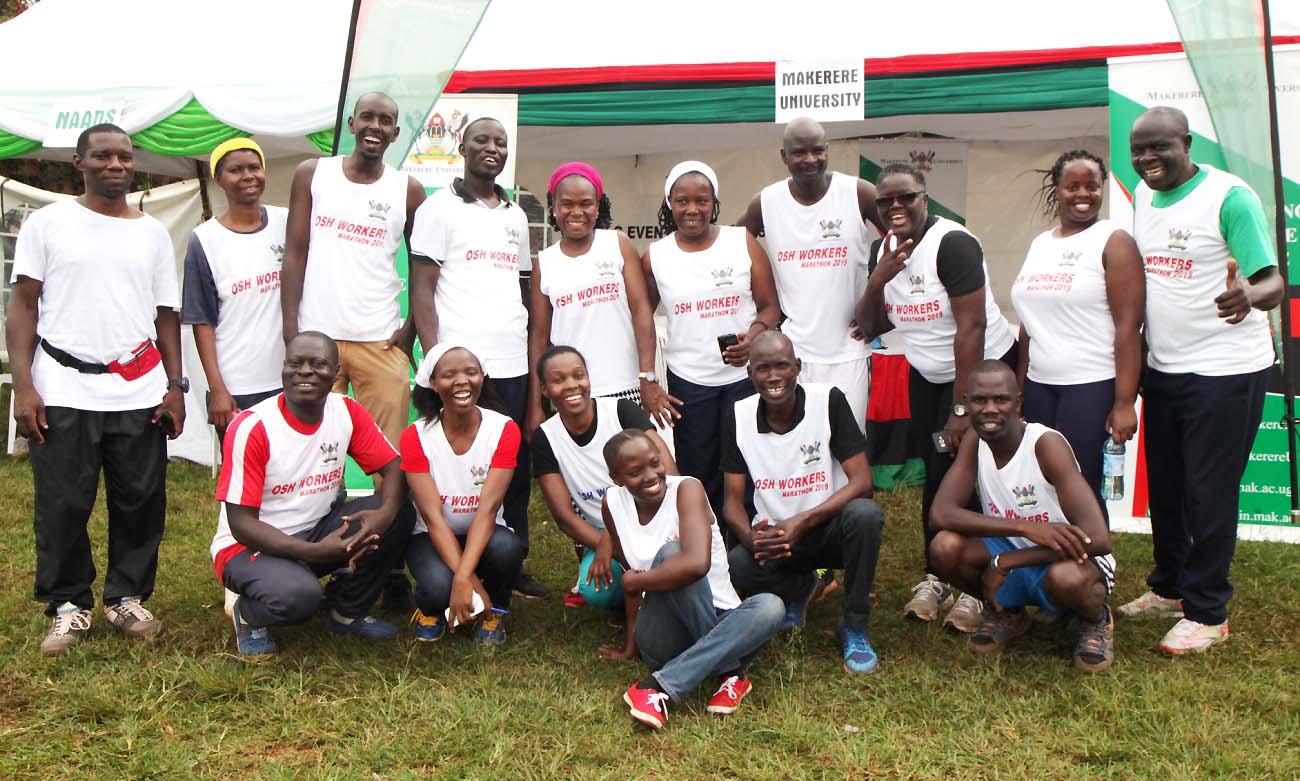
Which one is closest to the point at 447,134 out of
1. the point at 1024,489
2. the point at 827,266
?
the point at 827,266

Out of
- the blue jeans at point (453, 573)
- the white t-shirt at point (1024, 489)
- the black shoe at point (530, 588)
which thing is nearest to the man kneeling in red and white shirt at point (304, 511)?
the blue jeans at point (453, 573)

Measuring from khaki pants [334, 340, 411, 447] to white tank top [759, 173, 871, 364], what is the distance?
1522 mm

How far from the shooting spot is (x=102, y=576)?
479 centimetres

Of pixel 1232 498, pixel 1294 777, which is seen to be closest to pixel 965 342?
pixel 1232 498

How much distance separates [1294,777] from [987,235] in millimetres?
5373

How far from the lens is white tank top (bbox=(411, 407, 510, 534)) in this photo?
389 centimetres

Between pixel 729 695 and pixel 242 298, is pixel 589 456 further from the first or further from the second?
pixel 242 298

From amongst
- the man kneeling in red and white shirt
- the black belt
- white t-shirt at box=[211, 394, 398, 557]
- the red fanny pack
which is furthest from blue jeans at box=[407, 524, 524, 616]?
the black belt

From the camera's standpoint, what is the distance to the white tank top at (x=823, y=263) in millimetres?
4086

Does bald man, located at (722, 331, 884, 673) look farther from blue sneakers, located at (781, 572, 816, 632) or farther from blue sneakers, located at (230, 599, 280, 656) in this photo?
blue sneakers, located at (230, 599, 280, 656)

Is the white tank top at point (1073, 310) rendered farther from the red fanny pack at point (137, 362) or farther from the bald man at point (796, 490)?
the red fanny pack at point (137, 362)

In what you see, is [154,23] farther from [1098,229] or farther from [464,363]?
[1098,229]

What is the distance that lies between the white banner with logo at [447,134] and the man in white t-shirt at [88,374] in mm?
2320

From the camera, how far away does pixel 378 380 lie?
13.8 feet
